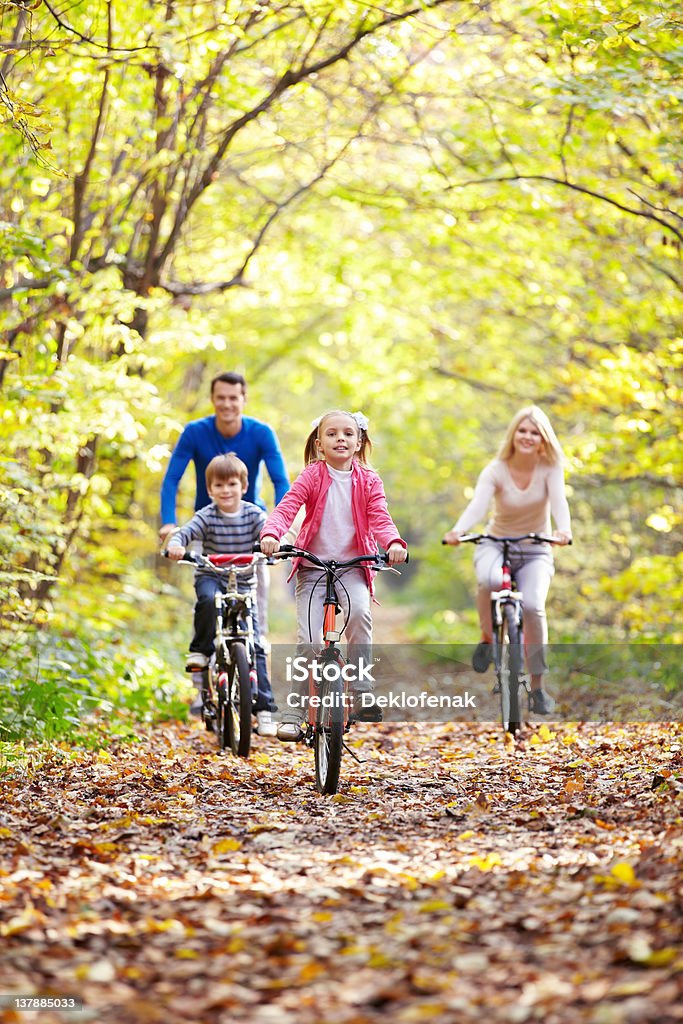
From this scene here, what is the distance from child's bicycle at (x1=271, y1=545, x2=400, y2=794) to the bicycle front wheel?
6.89 feet

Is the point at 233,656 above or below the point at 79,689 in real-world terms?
above

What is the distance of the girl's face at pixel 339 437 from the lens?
638cm

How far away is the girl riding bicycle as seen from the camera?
6.29 m

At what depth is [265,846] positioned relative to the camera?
499 centimetres

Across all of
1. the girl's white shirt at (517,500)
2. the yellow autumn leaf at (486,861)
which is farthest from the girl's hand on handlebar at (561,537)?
the yellow autumn leaf at (486,861)

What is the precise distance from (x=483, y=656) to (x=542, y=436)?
1710 millimetres

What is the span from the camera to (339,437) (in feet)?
20.9

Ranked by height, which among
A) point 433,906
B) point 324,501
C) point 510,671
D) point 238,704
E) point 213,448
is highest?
point 213,448

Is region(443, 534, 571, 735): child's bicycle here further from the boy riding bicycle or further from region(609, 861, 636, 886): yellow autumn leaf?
region(609, 861, 636, 886): yellow autumn leaf

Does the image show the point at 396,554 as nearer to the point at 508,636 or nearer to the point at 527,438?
the point at 508,636

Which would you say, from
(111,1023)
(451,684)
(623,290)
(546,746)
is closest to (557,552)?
(451,684)

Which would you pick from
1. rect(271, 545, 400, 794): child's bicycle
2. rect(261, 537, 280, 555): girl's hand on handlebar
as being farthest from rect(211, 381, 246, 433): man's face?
rect(261, 537, 280, 555): girl's hand on handlebar

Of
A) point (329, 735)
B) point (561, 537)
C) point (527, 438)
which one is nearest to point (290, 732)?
point (329, 735)

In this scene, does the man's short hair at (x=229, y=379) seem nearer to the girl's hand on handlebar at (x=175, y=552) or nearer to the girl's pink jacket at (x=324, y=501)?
the girl's hand on handlebar at (x=175, y=552)
